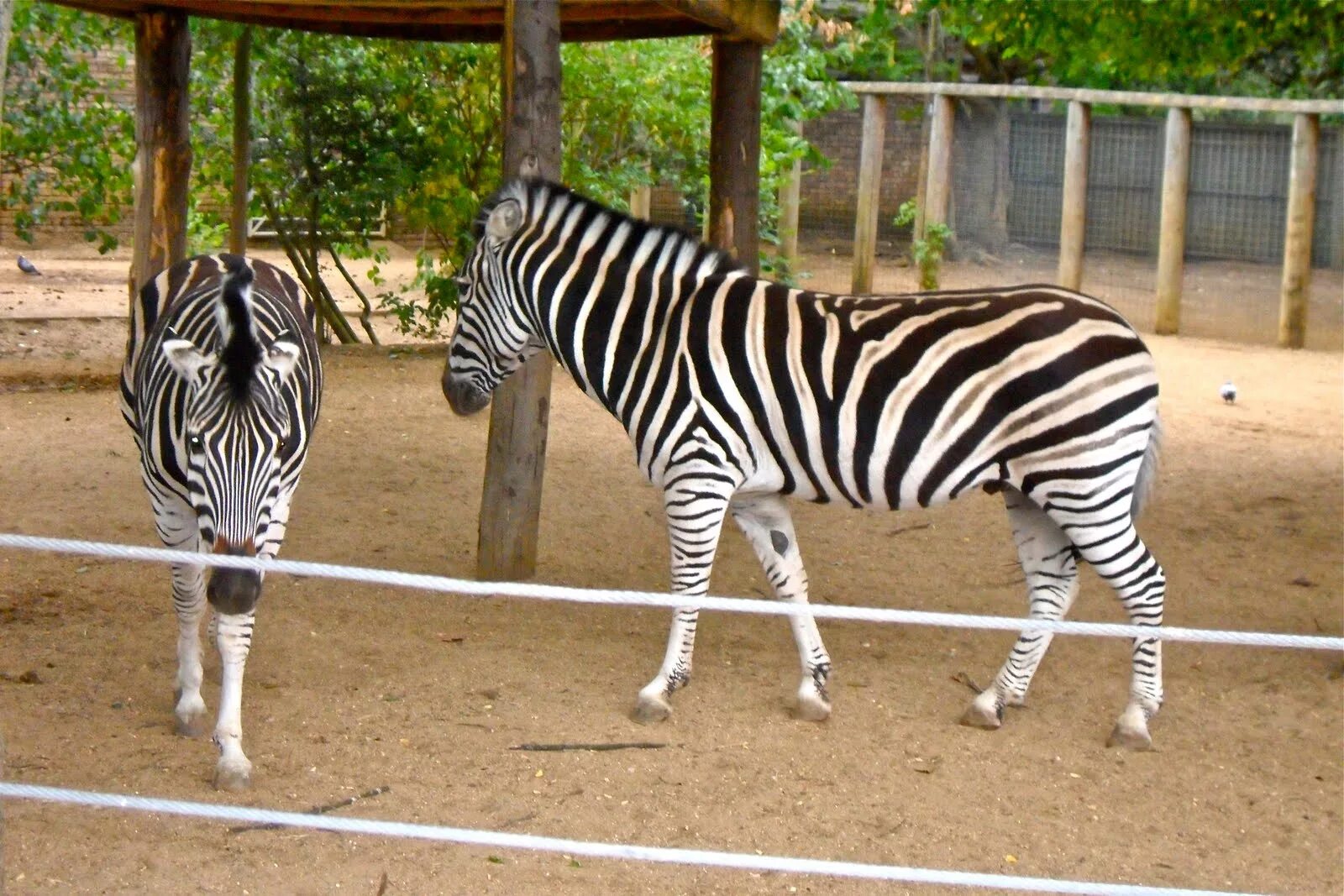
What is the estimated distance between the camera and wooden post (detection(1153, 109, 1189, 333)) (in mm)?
13320

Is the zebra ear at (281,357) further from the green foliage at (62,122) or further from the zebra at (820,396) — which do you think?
the green foliage at (62,122)

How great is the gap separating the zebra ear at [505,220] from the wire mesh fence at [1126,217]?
10.7m

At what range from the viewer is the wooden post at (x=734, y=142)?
6.57m

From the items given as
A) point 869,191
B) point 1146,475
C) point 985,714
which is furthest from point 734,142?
point 869,191

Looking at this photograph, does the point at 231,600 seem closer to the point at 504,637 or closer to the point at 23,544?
the point at 23,544

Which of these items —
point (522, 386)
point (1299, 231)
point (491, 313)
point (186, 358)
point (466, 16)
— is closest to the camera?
point (186, 358)

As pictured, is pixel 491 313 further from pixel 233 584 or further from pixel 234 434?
pixel 233 584

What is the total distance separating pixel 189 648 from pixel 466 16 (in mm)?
3661

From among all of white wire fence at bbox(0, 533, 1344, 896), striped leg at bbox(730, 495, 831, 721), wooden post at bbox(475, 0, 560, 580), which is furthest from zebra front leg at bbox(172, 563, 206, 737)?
white wire fence at bbox(0, 533, 1344, 896)

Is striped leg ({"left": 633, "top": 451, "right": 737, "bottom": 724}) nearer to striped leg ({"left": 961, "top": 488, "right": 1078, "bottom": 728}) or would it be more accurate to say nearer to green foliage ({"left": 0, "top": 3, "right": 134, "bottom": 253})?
striped leg ({"left": 961, "top": 488, "right": 1078, "bottom": 728})

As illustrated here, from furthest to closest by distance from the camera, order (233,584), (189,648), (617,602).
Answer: (189,648) → (233,584) → (617,602)

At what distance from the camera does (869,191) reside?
49.1 feet

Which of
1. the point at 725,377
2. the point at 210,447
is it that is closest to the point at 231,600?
the point at 210,447

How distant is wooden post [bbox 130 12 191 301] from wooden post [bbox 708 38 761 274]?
3.09 m
